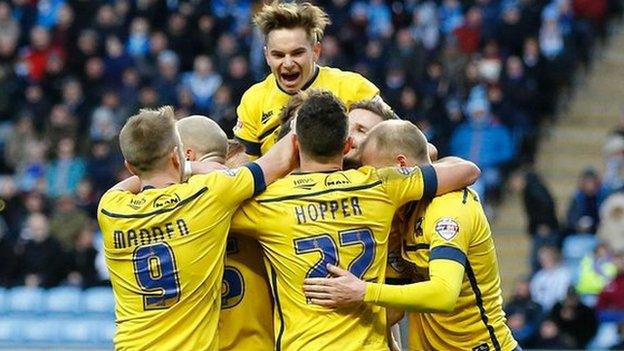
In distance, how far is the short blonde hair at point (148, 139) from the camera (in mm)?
6941

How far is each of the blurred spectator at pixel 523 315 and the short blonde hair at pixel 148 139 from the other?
26.7 feet

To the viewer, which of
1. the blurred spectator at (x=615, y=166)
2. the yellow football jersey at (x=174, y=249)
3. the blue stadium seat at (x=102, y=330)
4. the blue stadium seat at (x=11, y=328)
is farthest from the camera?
the blurred spectator at (x=615, y=166)

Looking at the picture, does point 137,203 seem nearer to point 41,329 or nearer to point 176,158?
point 176,158

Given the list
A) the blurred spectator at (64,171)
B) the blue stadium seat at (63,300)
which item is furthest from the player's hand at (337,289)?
the blurred spectator at (64,171)

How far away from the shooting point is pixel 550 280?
15414 mm

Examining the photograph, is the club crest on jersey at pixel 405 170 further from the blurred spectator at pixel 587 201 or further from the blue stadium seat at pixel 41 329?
the blurred spectator at pixel 587 201

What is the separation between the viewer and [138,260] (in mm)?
6996

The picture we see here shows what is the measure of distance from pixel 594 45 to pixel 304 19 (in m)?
12.6

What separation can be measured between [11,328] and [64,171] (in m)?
3.13

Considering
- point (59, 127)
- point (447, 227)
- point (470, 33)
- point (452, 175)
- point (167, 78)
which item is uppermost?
point (470, 33)

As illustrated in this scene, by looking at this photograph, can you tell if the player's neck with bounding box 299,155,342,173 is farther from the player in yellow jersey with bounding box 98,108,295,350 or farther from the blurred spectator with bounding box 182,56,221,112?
the blurred spectator with bounding box 182,56,221,112

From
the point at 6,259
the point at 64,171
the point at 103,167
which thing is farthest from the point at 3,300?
the point at 64,171

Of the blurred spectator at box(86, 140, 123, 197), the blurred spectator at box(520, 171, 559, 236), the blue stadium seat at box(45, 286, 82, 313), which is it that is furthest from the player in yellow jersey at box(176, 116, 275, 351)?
the blurred spectator at box(86, 140, 123, 197)

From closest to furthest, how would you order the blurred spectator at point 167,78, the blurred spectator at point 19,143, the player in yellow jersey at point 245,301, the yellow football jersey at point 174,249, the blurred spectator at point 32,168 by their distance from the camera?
the yellow football jersey at point 174,249
the player in yellow jersey at point 245,301
the blurred spectator at point 32,168
the blurred spectator at point 167,78
the blurred spectator at point 19,143
